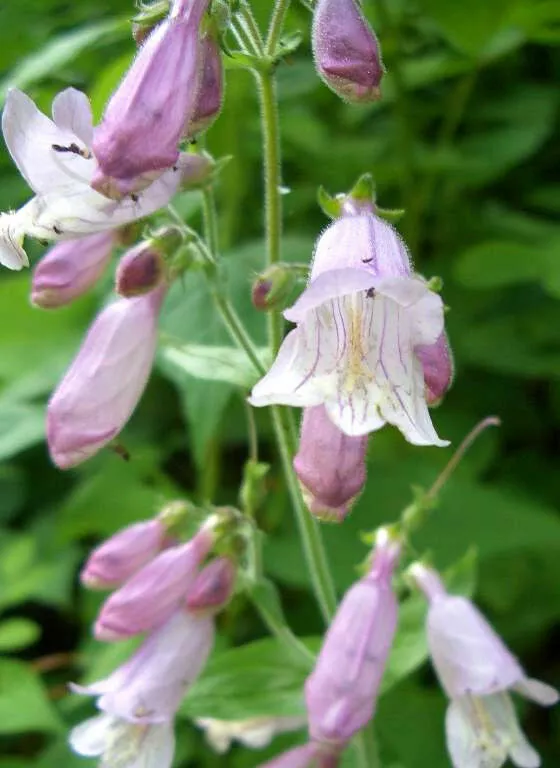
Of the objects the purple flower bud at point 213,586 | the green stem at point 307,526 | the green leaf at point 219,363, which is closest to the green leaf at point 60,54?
the green leaf at point 219,363

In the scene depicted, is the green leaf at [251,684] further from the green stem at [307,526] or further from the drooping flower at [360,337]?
the drooping flower at [360,337]

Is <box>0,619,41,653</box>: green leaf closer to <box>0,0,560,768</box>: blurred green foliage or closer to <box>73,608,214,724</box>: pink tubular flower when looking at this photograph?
<box>0,0,560,768</box>: blurred green foliage

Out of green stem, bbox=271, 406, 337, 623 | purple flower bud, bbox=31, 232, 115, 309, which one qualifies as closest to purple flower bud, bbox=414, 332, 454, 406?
green stem, bbox=271, 406, 337, 623

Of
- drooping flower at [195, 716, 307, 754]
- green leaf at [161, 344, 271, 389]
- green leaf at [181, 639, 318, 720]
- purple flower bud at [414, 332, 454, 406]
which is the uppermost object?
purple flower bud at [414, 332, 454, 406]

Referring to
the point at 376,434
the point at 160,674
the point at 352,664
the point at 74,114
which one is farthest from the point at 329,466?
the point at 376,434

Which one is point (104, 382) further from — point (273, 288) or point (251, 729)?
point (251, 729)

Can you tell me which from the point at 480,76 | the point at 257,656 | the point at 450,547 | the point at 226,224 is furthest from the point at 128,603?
the point at 480,76
